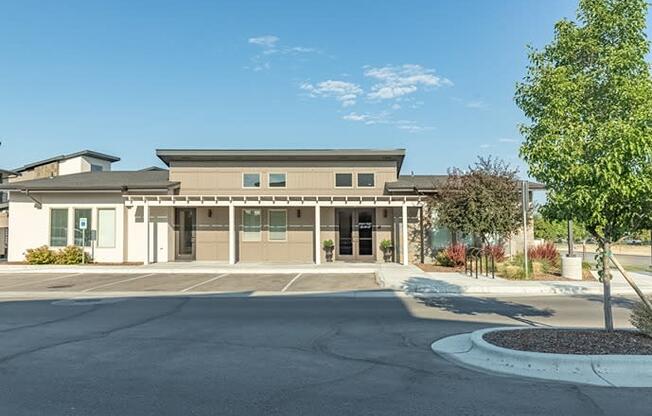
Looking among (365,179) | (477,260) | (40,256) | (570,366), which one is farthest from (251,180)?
(570,366)

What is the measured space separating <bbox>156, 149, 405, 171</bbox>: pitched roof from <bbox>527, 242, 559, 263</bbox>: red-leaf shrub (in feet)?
24.8

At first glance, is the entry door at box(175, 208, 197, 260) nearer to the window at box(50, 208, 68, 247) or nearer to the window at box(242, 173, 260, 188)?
the window at box(242, 173, 260, 188)

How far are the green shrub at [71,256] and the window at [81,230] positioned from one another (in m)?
0.53

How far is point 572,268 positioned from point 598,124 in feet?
38.2

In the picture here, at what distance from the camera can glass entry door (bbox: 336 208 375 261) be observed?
24125 millimetres

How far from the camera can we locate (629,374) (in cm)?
554

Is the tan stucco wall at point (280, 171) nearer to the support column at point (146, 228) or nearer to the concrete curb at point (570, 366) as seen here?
the support column at point (146, 228)

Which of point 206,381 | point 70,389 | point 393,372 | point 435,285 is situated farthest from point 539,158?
point 435,285

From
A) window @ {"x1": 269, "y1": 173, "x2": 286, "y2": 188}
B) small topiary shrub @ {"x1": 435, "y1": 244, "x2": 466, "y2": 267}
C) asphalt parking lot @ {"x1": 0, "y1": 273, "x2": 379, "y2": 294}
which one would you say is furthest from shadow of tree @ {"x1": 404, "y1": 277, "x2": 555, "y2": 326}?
window @ {"x1": 269, "y1": 173, "x2": 286, "y2": 188}

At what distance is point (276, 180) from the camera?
24.6m

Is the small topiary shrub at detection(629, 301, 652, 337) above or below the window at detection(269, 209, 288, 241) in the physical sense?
below

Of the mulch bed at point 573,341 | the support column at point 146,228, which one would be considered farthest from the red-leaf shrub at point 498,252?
the support column at point 146,228

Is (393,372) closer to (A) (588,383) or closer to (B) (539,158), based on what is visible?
(A) (588,383)

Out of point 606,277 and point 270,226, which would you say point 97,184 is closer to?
point 270,226
